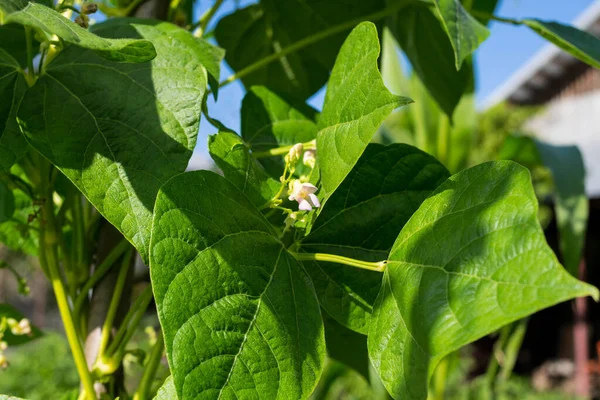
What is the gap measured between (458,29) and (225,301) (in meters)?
0.27

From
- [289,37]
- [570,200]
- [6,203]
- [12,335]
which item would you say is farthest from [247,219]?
[570,200]

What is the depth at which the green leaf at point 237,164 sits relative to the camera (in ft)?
1.35

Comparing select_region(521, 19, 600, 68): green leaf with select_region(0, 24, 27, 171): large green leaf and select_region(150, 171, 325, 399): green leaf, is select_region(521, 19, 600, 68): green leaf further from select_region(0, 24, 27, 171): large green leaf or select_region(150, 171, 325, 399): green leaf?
select_region(0, 24, 27, 171): large green leaf

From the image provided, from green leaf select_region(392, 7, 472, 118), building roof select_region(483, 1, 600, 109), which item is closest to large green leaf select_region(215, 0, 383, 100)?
green leaf select_region(392, 7, 472, 118)

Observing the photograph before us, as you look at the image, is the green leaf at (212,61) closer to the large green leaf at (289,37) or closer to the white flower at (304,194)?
the white flower at (304,194)

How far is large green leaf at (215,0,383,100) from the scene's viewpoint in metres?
0.76

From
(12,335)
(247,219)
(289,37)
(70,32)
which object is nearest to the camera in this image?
(70,32)

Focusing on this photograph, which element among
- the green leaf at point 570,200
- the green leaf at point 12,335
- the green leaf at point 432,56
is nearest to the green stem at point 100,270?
the green leaf at point 12,335

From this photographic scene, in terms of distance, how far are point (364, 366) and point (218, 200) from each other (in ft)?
1.14

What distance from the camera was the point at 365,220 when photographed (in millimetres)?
472

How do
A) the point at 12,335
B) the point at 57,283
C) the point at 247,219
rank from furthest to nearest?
the point at 12,335 < the point at 57,283 < the point at 247,219

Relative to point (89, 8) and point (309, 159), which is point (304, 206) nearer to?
point (309, 159)

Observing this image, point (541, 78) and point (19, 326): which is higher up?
point (19, 326)

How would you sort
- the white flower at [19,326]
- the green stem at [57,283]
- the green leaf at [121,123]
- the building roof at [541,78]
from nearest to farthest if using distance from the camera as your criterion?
the green leaf at [121,123]
the green stem at [57,283]
the white flower at [19,326]
the building roof at [541,78]
